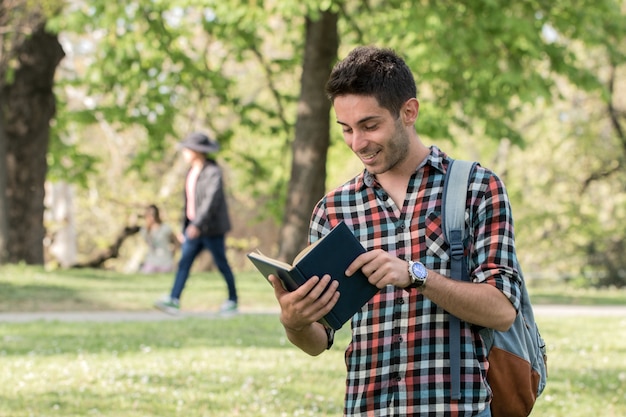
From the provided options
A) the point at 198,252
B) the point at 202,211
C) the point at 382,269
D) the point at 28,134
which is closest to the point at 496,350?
the point at 382,269

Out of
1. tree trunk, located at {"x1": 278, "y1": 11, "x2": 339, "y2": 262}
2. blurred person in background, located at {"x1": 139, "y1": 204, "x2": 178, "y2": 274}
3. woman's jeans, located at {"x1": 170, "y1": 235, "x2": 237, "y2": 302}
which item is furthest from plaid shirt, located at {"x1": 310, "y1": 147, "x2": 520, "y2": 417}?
blurred person in background, located at {"x1": 139, "y1": 204, "x2": 178, "y2": 274}

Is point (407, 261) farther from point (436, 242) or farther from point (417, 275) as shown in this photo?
point (436, 242)

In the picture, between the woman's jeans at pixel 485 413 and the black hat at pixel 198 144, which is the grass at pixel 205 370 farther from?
the woman's jeans at pixel 485 413

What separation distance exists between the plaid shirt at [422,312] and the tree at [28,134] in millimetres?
18559

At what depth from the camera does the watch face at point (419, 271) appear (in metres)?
2.92

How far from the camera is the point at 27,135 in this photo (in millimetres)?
21234

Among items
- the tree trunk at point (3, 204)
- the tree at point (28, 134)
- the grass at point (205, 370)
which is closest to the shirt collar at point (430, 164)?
the grass at point (205, 370)

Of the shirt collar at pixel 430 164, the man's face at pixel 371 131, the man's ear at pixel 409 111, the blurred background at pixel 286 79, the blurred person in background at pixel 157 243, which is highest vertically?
the blurred background at pixel 286 79

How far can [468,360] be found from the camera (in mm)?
3117

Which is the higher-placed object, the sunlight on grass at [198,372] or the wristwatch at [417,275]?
the wristwatch at [417,275]

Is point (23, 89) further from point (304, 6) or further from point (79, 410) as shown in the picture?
point (79, 410)

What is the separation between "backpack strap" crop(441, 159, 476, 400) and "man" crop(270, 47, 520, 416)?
0.02 metres

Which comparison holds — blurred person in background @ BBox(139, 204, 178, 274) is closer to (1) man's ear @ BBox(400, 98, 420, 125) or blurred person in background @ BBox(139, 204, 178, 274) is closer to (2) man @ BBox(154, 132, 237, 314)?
(2) man @ BBox(154, 132, 237, 314)

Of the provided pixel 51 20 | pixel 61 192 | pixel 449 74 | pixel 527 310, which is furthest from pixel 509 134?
pixel 61 192
